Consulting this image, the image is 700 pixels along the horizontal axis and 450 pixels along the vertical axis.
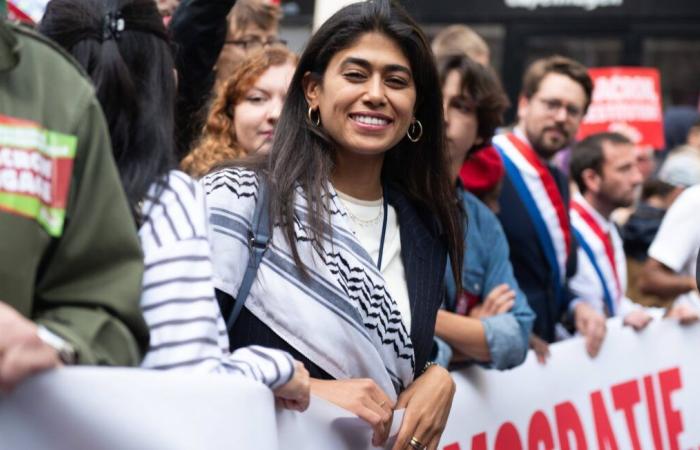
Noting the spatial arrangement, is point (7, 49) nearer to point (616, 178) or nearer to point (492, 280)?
point (492, 280)

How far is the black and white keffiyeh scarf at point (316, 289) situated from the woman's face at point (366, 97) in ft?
0.77

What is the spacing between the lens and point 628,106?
11.0 meters

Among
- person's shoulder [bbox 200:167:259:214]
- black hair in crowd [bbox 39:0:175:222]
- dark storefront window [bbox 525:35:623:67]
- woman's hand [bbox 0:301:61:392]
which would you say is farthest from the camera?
dark storefront window [bbox 525:35:623:67]

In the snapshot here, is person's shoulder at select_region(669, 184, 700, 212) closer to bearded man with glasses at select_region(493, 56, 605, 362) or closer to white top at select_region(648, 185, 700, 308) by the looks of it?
white top at select_region(648, 185, 700, 308)

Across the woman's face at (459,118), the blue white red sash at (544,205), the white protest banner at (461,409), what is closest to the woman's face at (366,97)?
the white protest banner at (461,409)

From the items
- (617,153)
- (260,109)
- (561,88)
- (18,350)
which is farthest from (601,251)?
(18,350)

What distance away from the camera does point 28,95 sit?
2.66 m

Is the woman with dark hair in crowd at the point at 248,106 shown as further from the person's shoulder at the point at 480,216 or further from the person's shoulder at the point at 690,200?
the person's shoulder at the point at 690,200

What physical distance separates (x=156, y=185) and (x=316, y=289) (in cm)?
86

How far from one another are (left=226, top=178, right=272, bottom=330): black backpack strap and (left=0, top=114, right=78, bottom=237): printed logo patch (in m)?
1.07

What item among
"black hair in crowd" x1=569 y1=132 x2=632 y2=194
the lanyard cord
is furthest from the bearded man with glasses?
the lanyard cord

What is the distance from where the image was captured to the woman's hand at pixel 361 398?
3.71 meters

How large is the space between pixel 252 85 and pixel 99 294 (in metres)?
2.58

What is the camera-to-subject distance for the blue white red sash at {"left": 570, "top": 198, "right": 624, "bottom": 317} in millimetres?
7039
